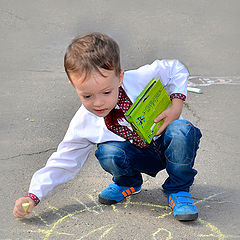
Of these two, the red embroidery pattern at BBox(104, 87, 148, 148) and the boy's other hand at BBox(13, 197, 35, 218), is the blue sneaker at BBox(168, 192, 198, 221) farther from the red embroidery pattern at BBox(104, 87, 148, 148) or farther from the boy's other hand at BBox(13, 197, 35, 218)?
the boy's other hand at BBox(13, 197, 35, 218)

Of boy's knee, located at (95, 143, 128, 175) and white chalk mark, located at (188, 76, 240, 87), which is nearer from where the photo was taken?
boy's knee, located at (95, 143, 128, 175)

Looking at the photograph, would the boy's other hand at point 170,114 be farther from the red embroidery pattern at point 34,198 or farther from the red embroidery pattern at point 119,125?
the red embroidery pattern at point 34,198

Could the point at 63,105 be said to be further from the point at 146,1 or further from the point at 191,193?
the point at 146,1

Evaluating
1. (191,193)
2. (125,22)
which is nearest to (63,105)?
(191,193)

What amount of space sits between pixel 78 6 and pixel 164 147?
15.7ft

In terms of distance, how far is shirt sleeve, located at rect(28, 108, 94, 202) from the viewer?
2547mm

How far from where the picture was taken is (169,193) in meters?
2.65

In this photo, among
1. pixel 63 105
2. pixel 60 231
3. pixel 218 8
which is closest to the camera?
pixel 60 231

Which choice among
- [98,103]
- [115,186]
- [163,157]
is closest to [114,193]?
[115,186]

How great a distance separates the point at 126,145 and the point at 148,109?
24cm

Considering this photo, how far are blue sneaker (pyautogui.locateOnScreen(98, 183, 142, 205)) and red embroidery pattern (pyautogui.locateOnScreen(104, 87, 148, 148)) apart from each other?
0.30 m

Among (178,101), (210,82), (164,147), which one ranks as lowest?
(210,82)

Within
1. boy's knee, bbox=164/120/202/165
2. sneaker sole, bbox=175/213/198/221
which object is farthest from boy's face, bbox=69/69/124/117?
sneaker sole, bbox=175/213/198/221

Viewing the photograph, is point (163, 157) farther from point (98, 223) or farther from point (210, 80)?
point (210, 80)
